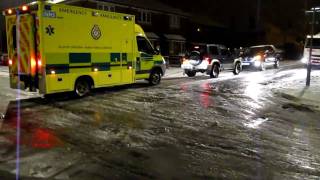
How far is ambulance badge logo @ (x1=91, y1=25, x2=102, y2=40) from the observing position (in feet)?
45.0

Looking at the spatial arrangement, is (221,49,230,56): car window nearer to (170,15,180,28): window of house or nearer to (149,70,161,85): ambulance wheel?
(149,70,161,85): ambulance wheel

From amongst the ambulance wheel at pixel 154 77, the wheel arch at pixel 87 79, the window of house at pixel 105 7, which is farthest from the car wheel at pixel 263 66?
the wheel arch at pixel 87 79

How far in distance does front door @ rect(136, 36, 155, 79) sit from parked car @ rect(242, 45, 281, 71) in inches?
490

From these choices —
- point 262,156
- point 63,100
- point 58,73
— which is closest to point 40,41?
point 58,73

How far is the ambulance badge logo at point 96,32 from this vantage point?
13.7 metres

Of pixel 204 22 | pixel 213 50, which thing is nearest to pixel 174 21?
pixel 204 22

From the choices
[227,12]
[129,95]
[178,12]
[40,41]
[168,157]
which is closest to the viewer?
[168,157]

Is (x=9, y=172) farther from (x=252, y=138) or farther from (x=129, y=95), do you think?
(x=129, y=95)

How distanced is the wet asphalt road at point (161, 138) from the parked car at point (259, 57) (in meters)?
13.6

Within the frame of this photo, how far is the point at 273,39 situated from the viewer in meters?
57.4

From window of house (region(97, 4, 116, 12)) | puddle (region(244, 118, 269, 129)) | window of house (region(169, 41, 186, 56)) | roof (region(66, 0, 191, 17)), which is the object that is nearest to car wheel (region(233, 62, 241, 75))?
puddle (region(244, 118, 269, 129))

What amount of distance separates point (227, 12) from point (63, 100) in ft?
174

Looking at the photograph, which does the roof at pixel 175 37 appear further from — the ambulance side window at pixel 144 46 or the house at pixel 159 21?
the ambulance side window at pixel 144 46

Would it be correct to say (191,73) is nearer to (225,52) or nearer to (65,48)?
(225,52)
